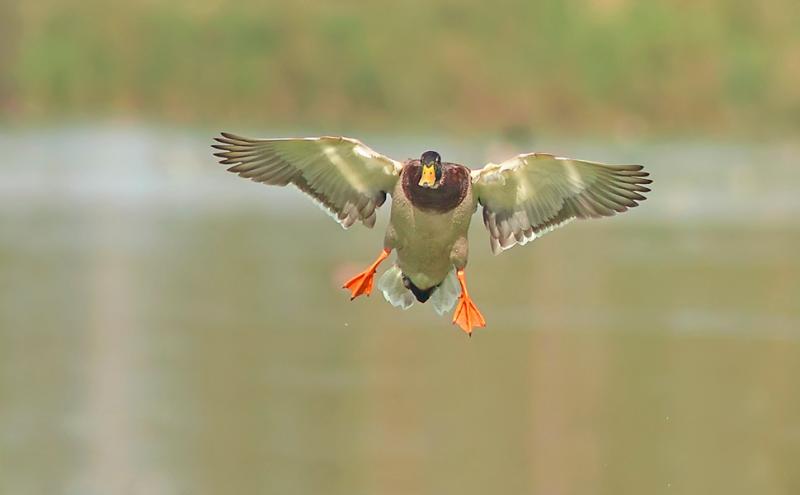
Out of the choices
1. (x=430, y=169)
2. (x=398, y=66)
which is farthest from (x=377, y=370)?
(x=398, y=66)

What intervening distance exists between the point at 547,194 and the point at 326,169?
929mm

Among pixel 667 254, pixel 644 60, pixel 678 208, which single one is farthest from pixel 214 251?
pixel 644 60

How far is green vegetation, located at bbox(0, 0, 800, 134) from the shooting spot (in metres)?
41.9

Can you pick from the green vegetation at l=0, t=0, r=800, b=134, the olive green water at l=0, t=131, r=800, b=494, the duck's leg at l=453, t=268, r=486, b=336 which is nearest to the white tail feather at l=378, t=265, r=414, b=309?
the duck's leg at l=453, t=268, r=486, b=336

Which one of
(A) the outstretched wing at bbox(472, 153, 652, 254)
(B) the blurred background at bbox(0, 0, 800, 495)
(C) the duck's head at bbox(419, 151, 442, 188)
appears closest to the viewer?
(C) the duck's head at bbox(419, 151, 442, 188)

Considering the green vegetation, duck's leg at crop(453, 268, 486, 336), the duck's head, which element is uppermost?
the green vegetation

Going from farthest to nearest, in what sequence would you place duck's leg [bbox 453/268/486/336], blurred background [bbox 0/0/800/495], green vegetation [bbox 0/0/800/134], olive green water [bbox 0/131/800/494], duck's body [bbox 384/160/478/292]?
green vegetation [bbox 0/0/800/134] < blurred background [bbox 0/0/800/495] < olive green water [bbox 0/131/800/494] < duck's leg [bbox 453/268/486/336] < duck's body [bbox 384/160/478/292]

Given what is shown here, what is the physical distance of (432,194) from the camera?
25.0ft

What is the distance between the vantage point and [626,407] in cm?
1223

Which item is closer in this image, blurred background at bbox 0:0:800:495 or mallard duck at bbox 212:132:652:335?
mallard duck at bbox 212:132:652:335

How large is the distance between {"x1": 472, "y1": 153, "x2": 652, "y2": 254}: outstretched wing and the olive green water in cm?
204

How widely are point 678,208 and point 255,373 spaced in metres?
14.4

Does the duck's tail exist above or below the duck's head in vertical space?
below

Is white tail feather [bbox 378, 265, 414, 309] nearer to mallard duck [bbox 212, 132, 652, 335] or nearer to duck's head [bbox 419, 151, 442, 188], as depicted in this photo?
mallard duck [bbox 212, 132, 652, 335]
